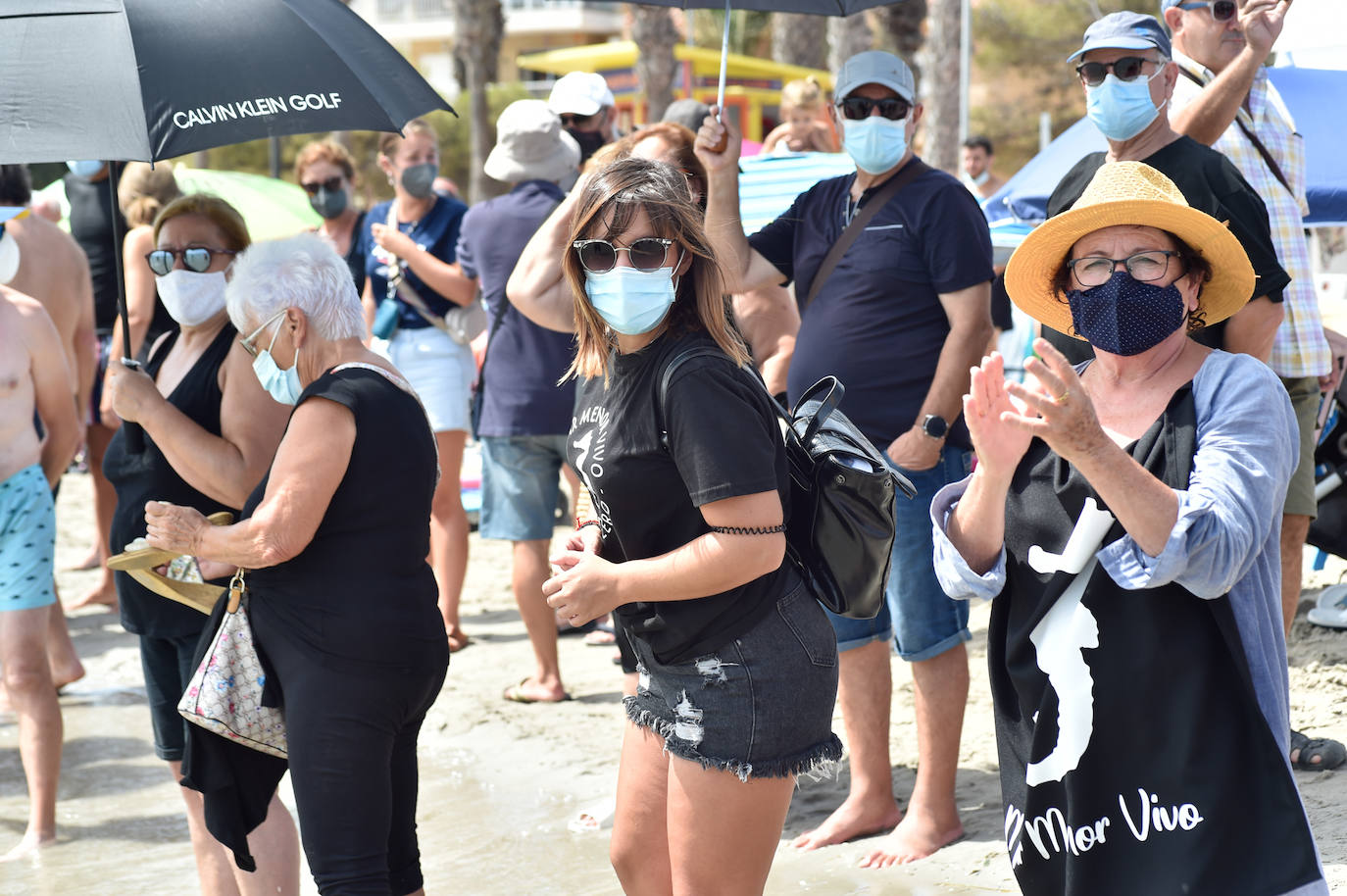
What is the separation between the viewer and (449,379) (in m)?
6.63

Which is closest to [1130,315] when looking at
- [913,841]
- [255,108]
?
[255,108]

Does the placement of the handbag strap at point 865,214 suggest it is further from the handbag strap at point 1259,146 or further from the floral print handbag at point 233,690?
the floral print handbag at point 233,690

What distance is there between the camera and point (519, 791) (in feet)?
16.5

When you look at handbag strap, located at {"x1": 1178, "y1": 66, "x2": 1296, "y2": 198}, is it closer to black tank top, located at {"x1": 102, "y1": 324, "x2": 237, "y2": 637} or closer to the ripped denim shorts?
the ripped denim shorts

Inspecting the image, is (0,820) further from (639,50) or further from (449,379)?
(639,50)

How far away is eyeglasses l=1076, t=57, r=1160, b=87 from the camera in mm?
3684

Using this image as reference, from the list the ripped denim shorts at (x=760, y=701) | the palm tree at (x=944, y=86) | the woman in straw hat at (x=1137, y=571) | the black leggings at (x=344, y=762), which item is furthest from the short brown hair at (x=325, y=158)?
the palm tree at (x=944, y=86)

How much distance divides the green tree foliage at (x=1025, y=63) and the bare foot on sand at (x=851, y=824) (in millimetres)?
21049

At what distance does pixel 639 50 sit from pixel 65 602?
13486 millimetres

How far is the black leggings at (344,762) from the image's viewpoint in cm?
297

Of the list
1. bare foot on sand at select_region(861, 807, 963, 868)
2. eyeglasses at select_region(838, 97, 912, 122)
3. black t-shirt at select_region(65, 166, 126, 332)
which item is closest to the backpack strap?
eyeglasses at select_region(838, 97, 912, 122)

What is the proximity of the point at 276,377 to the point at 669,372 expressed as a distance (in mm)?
1120

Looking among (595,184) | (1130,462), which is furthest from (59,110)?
(1130,462)

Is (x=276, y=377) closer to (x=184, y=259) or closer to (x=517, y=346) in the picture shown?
(x=184, y=259)
